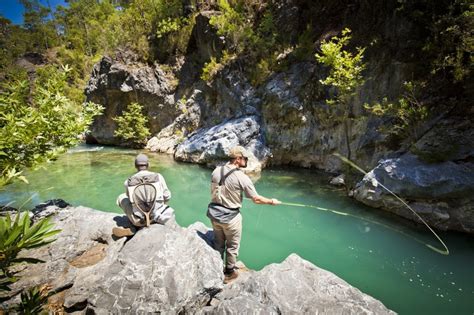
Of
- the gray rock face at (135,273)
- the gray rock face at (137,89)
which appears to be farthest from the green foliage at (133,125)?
the gray rock face at (135,273)

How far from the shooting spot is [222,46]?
1681cm

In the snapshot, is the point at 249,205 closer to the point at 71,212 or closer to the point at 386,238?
the point at 386,238

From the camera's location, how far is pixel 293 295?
3.11m

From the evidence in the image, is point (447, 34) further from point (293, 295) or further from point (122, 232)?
point (122, 232)

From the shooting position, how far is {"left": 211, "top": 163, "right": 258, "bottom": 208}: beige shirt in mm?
3568

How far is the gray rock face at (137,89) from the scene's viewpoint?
19984 mm

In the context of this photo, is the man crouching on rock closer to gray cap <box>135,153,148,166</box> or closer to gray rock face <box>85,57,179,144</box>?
gray cap <box>135,153,148,166</box>

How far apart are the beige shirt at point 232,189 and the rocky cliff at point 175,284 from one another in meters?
0.73

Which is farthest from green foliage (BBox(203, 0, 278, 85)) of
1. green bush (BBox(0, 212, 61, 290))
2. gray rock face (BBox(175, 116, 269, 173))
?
green bush (BBox(0, 212, 61, 290))

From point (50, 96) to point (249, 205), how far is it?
19.0ft

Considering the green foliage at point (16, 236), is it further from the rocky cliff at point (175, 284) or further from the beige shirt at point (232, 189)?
the beige shirt at point (232, 189)

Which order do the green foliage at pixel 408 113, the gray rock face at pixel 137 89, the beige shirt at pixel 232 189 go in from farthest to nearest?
1. the gray rock face at pixel 137 89
2. the green foliage at pixel 408 113
3. the beige shirt at pixel 232 189

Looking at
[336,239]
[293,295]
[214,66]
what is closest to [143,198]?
[293,295]

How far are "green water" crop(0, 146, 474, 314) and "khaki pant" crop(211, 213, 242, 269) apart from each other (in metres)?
1.39
